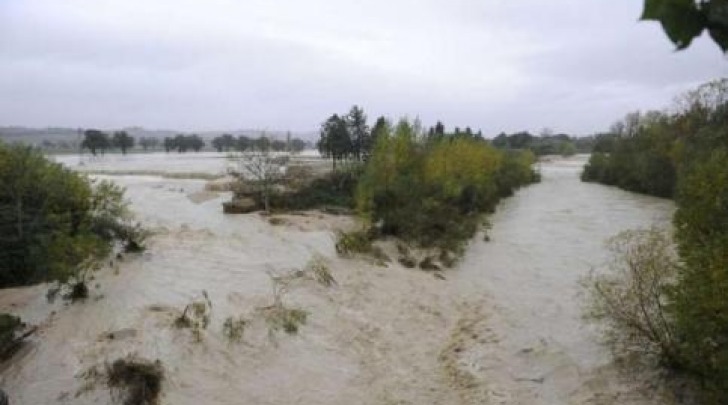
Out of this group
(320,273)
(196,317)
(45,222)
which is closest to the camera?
(196,317)

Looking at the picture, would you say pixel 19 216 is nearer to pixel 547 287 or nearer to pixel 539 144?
pixel 547 287

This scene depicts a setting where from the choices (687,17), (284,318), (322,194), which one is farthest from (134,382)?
(322,194)

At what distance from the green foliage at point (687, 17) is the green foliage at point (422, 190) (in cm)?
2459

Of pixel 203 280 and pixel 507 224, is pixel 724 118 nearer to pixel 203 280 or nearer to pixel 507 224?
pixel 507 224

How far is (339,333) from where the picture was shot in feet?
52.6

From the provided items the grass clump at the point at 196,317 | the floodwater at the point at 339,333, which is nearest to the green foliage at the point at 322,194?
the floodwater at the point at 339,333

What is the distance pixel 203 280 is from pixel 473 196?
74.7ft

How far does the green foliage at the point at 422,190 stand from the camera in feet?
95.6

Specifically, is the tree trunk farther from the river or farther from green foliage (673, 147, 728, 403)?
green foliage (673, 147, 728, 403)

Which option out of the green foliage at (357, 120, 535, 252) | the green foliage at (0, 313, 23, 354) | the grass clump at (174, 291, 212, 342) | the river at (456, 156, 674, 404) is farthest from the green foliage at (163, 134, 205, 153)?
the green foliage at (0, 313, 23, 354)

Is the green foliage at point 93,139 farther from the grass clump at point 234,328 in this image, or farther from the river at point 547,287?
the grass clump at point 234,328

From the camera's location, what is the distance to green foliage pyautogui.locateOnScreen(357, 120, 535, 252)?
29.1m

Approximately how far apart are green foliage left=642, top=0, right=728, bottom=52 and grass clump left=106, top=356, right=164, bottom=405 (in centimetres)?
1164

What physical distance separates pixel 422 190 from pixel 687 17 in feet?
103
